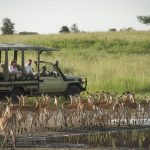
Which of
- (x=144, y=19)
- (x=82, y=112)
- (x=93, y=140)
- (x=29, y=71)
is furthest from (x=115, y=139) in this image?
(x=144, y=19)

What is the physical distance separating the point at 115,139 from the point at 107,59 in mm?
22750

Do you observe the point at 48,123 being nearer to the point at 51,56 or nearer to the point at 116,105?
the point at 116,105

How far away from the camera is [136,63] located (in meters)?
35.1

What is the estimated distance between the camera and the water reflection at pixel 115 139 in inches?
588

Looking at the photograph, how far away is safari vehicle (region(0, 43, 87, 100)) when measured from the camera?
22.0 metres

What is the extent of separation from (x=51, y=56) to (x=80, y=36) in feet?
52.2

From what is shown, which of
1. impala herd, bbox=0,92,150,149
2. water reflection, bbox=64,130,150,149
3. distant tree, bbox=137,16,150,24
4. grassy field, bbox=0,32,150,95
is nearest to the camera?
water reflection, bbox=64,130,150,149

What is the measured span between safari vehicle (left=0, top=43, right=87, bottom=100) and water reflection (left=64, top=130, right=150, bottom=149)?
6.56 m

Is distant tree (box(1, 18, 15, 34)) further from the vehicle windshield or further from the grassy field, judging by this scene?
the vehicle windshield

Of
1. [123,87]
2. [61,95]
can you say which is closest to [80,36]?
[123,87]

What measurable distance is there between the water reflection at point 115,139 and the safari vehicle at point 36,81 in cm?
656

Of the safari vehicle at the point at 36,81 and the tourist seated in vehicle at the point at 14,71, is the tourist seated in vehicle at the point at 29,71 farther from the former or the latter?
the tourist seated in vehicle at the point at 14,71

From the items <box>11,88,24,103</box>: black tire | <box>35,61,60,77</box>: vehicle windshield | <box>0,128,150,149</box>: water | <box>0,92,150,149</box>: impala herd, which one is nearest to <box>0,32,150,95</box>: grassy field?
<box>35,61,60,77</box>: vehicle windshield

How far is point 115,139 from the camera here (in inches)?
613
